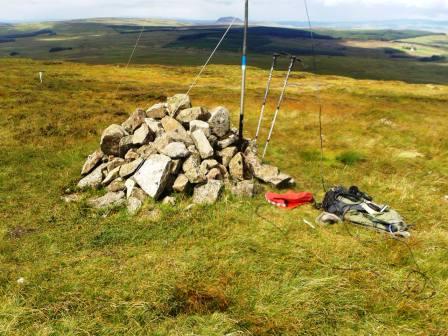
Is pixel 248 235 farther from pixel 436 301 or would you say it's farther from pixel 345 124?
pixel 345 124

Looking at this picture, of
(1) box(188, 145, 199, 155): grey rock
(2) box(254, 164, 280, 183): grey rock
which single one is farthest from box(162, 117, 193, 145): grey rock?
(2) box(254, 164, 280, 183): grey rock

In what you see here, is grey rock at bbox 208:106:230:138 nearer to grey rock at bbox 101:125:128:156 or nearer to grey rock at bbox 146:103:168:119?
grey rock at bbox 146:103:168:119

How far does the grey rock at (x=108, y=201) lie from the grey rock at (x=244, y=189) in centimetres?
454

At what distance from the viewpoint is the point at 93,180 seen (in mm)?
16891

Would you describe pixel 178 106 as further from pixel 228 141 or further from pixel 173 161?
pixel 173 161

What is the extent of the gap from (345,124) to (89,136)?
20116 millimetres

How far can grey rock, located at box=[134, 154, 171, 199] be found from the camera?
48.9 feet

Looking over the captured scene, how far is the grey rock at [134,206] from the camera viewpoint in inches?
564

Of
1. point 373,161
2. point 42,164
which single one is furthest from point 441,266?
point 42,164

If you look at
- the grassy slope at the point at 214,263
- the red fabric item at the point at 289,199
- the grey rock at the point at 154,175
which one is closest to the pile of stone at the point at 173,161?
the grey rock at the point at 154,175

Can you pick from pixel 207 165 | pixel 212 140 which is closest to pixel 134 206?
pixel 207 165

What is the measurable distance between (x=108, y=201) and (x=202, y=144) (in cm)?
482

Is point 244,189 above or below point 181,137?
below

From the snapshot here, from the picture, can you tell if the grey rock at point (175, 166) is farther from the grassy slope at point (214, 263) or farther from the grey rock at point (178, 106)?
the grey rock at point (178, 106)
